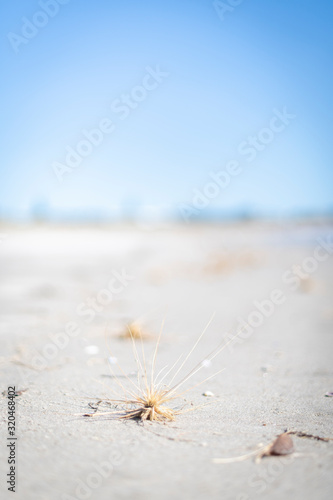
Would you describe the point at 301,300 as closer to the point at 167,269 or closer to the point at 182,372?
the point at 182,372

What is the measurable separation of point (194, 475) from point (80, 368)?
156 cm

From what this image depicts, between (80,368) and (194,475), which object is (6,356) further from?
(194,475)

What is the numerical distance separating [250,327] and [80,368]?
209 centimetres

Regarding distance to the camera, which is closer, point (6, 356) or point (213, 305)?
point (6, 356)

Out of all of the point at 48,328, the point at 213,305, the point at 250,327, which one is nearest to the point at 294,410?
the point at 250,327

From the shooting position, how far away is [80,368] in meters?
2.79

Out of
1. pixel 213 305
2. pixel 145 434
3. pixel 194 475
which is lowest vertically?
pixel 194 475

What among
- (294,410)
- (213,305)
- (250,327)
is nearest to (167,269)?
(213,305)

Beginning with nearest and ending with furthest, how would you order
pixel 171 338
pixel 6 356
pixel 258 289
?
pixel 6 356 < pixel 171 338 < pixel 258 289

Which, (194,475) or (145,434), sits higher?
(145,434)

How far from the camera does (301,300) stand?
5953mm

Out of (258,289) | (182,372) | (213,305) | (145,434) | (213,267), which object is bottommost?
(145,434)

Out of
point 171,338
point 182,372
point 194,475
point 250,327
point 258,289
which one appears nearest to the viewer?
point 194,475

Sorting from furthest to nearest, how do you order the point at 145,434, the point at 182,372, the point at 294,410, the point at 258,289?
1. the point at 258,289
2. the point at 182,372
3. the point at 294,410
4. the point at 145,434
